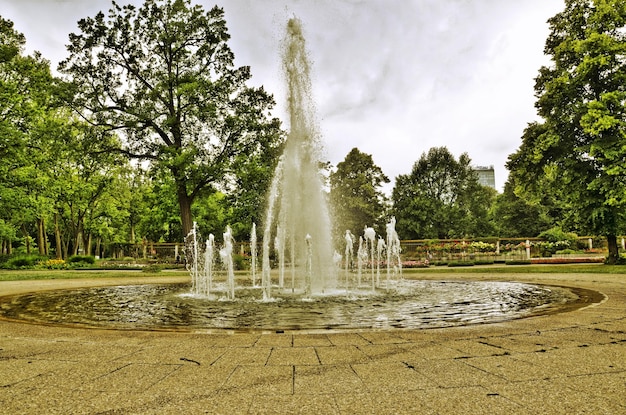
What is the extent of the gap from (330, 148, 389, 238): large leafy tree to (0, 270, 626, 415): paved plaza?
125 feet

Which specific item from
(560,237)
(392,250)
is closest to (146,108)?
(392,250)

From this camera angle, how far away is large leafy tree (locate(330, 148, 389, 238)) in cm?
4400

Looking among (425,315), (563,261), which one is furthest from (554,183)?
(425,315)

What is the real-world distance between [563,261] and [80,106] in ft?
101

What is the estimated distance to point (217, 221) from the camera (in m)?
45.5

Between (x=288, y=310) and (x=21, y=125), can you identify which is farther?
(x=21, y=125)

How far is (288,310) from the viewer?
328 inches

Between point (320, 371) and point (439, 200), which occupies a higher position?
point (439, 200)

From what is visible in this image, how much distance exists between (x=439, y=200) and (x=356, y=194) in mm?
16091

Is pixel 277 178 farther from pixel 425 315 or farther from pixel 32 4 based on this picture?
pixel 425 315

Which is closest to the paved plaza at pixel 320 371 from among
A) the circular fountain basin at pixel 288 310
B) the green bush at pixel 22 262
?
the circular fountain basin at pixel 288 310

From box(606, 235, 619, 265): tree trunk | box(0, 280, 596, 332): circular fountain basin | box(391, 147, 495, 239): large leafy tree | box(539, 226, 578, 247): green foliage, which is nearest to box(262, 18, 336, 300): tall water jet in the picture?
box(0, 280, 596, 332): circular fountain basin

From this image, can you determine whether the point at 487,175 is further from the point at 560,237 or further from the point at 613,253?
the point at 613,253

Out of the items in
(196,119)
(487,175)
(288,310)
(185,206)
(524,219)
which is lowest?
(288,310)
